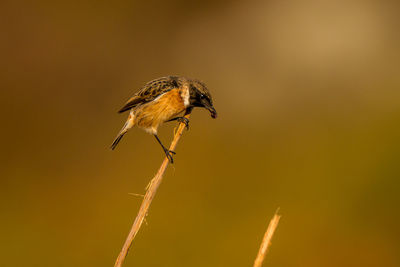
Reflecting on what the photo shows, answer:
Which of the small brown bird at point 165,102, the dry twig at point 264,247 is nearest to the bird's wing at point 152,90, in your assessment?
the small brown bird at point 165,102

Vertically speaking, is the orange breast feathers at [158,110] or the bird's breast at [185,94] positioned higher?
the bird's breast at [185,94]

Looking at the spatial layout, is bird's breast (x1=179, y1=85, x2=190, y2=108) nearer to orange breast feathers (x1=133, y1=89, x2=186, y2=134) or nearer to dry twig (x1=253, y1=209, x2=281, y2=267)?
orange breast feathers (x1=133, y1=89, x2=186, y2=134)

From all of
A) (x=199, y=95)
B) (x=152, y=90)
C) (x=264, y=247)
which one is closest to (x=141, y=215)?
(x=264, y=247)

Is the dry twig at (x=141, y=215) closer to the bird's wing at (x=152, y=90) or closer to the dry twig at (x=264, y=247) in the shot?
the dry twig at (x=264, y=247)

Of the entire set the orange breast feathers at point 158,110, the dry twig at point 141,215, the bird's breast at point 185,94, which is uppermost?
the bird's breast at point 185,94

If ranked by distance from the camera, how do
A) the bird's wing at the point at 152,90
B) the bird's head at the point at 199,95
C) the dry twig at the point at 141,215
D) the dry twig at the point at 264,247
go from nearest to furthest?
the dry twig at the point at 264,247 < the dry twig at the point at 141,215 < the bird's head at the point at 199,95 < the bird's wing at the point at 152,90

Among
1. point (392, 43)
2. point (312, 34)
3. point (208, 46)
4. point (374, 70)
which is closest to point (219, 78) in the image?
point (208, 46)
